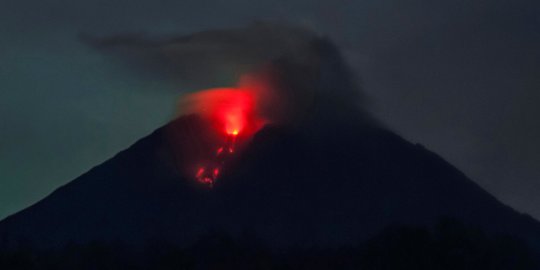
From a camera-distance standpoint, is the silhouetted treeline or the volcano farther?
the volcano

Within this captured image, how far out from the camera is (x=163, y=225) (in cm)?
16062

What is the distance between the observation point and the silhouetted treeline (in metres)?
74.2

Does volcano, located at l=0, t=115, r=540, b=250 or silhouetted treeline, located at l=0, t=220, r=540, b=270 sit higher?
volcano, located at l=0, t=115, r=540, b=250

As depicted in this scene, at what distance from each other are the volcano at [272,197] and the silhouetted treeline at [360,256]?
61.4 m

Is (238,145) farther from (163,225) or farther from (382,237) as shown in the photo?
(382,237)

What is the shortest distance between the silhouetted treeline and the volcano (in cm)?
6145

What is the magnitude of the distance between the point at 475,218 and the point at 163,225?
159 feet

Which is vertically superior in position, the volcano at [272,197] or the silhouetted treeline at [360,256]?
the volcano at [272,197]

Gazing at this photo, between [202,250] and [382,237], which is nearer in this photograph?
[382,237]

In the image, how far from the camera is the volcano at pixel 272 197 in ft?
507

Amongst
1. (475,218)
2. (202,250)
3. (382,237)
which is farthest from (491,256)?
(475,218)

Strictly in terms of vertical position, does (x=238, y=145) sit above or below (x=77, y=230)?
above

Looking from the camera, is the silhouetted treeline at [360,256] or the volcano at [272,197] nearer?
the silhouetted treeline at [360,256]

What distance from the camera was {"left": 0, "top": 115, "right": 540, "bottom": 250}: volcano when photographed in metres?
155
